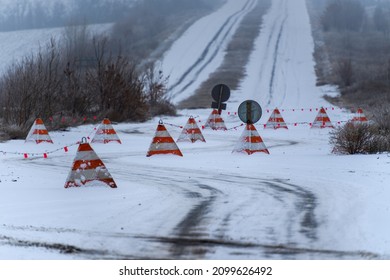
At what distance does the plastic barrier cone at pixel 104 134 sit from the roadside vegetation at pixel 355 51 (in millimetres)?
18082

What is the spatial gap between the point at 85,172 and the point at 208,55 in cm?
6325

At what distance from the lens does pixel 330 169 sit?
39.3 ft

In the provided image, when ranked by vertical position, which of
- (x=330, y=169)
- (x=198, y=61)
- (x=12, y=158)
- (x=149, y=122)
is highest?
(x=330, y=169)

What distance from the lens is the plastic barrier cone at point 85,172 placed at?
1017cm

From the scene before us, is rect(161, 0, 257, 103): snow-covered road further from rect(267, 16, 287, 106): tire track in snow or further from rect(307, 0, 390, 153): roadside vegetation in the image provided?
rect(307, 0, 390, 153): roadside vegetation

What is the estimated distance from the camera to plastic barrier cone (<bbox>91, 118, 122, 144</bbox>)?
1941cm

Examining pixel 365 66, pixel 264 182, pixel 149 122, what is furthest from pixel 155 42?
pixel 264 182

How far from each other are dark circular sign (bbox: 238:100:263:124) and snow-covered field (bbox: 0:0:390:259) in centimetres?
97

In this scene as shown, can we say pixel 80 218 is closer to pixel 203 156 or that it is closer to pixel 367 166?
pixel 367 166

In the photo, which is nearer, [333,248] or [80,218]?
[333,248]

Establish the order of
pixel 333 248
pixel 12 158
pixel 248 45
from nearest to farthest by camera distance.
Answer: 1. pixel 333 248
2. pixel 12 158
3. pixel 248 45

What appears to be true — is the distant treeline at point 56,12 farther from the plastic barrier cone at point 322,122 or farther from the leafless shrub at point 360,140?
the leafless shrub at point 360,140

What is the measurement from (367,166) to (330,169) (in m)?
0.69
